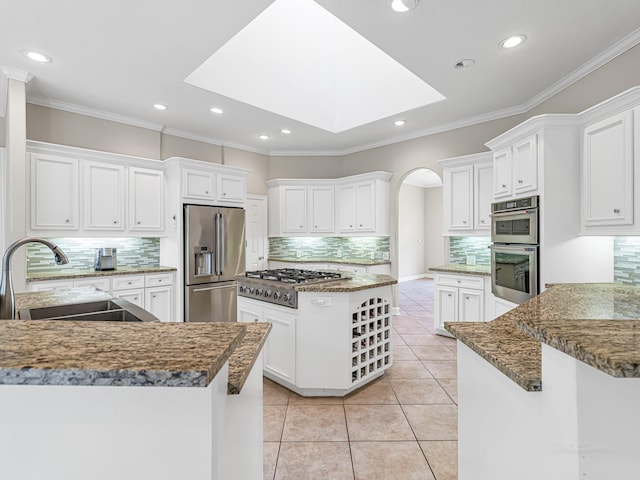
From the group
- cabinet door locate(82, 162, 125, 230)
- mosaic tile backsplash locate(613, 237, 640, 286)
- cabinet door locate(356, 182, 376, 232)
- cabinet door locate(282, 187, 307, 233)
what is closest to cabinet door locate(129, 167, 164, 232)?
cabinet door locate(82, 162, 125, 230)

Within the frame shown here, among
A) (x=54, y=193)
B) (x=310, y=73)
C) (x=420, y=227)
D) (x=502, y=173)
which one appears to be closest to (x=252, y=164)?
(x=310, y=73)

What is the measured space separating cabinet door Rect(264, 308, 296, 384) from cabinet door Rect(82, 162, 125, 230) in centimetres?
251

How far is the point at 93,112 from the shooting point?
4066mm

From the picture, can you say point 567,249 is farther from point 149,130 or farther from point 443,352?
point 149,130

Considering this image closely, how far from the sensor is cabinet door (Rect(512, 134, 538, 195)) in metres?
2.96

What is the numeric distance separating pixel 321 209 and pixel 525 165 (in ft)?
11.3

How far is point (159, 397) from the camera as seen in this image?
2.26 ft

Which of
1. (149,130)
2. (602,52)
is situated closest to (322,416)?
(602,52)

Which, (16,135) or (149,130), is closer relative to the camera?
(16,135)

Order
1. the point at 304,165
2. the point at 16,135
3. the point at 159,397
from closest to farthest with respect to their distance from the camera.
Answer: the point at 159,397 → the point at 16,135 → the point at 304,165

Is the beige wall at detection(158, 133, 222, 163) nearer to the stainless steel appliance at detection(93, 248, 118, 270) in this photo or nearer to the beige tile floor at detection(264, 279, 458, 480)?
the stainless steel appliance at detection(93, 248, 118, 270)

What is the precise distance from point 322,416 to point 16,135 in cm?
379

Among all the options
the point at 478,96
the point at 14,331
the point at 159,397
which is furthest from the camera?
the point at 478,96

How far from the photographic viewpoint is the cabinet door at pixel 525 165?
2961 mm
